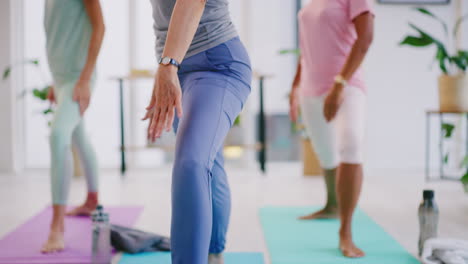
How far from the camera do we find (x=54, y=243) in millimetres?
2115

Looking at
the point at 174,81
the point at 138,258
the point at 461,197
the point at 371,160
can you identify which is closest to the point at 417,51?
the point at 371,160

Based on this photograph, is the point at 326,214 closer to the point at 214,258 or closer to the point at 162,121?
the point at 214,258

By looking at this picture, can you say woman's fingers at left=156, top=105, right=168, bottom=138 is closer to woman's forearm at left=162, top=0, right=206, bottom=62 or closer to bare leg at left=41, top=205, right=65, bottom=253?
woman's forearm at left=162, top=0, right=206, bottom=62

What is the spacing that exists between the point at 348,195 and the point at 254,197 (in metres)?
1.43

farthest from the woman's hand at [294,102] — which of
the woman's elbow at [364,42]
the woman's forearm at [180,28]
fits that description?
the woman's forearm at [180,28]

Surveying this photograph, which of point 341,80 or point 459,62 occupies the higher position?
point 459,62

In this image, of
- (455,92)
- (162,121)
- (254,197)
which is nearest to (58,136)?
(162,121)

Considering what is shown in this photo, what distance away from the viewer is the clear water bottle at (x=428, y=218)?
2.03 metres

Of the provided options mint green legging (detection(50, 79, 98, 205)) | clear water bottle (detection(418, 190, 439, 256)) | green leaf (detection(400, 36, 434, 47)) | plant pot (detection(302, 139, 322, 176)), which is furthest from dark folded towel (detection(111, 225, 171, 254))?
plant pot (detection(302, 139, 322, 176))

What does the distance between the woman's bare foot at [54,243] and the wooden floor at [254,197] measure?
483mm

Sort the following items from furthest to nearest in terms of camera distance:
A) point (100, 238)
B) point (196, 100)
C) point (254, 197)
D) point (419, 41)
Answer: point (254, 197)
point (419, 41)
point (100, 238)
point (196, 100)

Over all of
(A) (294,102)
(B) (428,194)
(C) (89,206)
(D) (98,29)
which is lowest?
(C) (89,206)

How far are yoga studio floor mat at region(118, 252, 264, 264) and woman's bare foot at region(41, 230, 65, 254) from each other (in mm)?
267

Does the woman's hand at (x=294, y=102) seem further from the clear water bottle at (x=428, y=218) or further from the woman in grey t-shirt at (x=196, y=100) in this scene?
the woman in grey t-shirt at (x=196, y=100)
